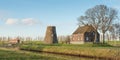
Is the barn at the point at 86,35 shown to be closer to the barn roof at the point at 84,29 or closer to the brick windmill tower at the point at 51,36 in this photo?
the barn roof at the point at 84,29

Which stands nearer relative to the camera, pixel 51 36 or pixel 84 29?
pixel 51 36

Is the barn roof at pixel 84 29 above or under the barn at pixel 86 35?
above

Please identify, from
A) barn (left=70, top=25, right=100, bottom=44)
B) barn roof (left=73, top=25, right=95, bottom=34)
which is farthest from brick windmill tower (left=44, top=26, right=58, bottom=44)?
barn roof (left=73, top=25, right=95, bottom=34)

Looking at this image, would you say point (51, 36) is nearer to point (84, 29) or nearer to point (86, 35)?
point (84, 29)

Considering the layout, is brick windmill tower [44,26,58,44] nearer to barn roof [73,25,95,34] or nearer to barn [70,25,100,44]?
barn [70,25,100,44]

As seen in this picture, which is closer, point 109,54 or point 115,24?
point 109,54

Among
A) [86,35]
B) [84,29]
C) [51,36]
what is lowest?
[51,36]

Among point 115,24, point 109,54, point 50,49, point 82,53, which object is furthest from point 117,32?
point 109,54

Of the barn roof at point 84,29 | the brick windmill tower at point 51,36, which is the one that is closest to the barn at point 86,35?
the barn roof at point 84,29

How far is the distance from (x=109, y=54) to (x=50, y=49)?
1862cm

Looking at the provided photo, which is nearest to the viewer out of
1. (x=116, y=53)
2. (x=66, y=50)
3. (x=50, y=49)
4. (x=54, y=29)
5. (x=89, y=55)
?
(x=116, y=53)

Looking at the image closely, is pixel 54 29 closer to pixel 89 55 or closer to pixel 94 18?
pixel 94 18

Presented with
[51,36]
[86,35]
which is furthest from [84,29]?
[51,36]

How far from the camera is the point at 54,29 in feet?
275
